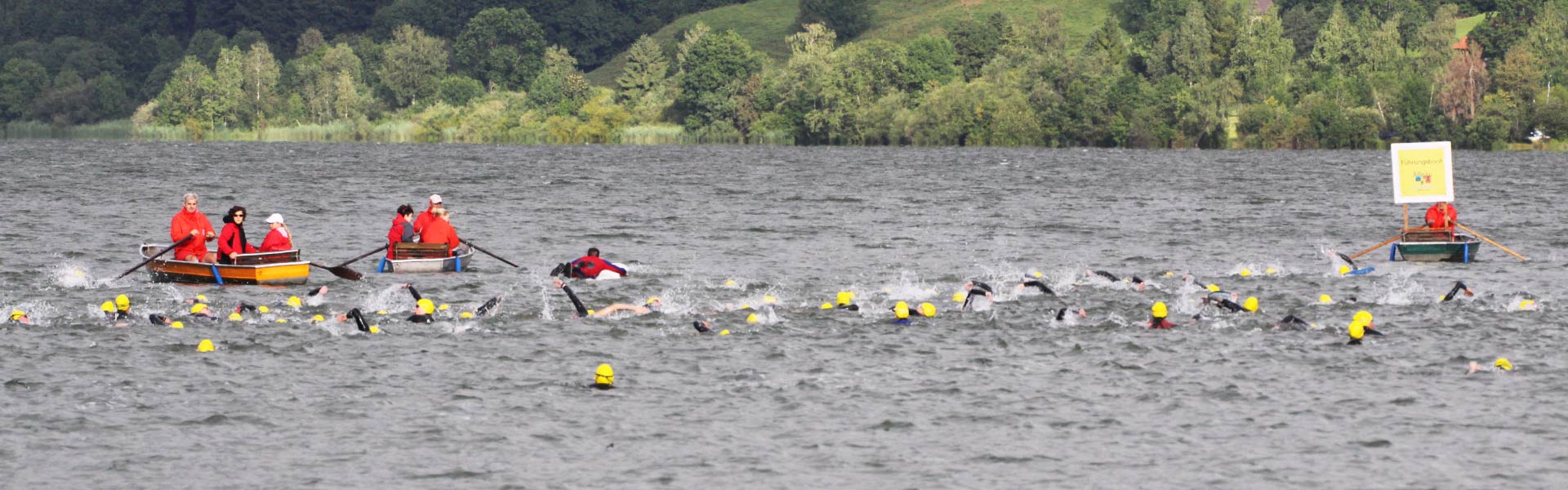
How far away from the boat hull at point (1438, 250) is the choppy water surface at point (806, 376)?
2.10 ft

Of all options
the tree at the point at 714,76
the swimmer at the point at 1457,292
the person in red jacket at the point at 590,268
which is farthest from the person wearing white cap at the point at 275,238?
the tree at the point at 714,76

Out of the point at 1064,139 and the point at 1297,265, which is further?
the point at 1064,139

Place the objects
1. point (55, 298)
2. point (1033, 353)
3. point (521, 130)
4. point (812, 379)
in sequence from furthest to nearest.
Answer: point (521, 130)
point (55, 298)
point (1033, 353)
point (812, 379)

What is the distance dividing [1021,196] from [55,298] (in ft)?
165

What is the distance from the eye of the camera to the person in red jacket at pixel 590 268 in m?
39.2

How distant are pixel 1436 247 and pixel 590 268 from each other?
19453 mm

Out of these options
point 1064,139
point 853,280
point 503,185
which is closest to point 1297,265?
point 853,280

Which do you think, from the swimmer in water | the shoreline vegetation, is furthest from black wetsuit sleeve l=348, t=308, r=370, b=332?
the shoreline vegetation

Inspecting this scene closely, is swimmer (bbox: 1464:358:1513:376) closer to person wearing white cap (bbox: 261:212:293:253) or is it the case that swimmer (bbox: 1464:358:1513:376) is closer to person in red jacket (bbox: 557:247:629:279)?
person in red jacket (bbox: 557:247:629:279)

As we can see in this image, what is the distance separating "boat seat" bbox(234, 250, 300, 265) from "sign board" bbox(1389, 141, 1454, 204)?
25.5 metres

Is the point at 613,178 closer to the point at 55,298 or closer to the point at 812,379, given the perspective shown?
the point at 55,298

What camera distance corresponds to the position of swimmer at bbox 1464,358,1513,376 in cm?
2644

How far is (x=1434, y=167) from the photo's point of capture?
1722 inches

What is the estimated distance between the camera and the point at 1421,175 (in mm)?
44000
